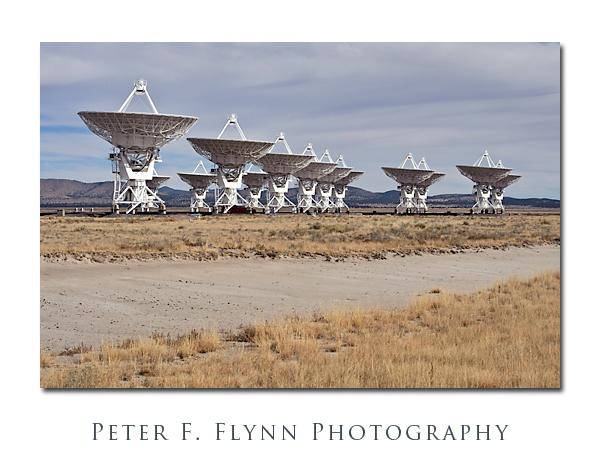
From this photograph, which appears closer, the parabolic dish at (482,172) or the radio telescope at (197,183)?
the parabolic dish at (482,172)

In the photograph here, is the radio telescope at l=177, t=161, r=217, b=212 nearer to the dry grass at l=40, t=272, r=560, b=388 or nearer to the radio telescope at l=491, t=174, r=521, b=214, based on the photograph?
the radio telescope at l=491, t=174, r=521, b=214

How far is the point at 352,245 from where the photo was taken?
28906mm

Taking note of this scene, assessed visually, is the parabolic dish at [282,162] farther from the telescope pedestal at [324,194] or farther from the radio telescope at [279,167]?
the telescope pedestal at [324,194]

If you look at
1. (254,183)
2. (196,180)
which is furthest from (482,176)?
(196,180)

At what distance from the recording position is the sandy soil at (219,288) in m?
12.4

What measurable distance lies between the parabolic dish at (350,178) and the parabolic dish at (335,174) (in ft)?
23.3

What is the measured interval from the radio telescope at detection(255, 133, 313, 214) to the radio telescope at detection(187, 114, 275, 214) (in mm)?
8173

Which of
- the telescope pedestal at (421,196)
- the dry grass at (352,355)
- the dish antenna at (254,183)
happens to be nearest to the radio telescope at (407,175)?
the telescope pedestal at (421,196)

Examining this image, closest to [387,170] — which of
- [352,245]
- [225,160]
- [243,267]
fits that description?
[225,160]

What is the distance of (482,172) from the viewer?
100 m

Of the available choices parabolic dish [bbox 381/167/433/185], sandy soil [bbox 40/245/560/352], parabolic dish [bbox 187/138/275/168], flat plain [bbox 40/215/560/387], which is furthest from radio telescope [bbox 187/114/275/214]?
sandy soil [bbox 40/245/560/352]

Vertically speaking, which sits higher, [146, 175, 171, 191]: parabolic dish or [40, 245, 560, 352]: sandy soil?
[146, 175, 171, 191]: parabolic dish

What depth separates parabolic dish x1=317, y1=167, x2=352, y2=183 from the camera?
417ft

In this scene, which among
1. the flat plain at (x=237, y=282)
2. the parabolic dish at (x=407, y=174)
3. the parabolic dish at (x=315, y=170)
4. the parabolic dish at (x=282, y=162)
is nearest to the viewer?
the flat plain at (x=237, y=282)
